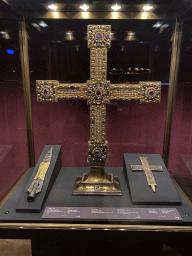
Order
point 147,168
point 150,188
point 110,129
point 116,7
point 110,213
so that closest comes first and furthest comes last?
point 110,213, point 150,188, point 116,7, point 147,168, point 110,129

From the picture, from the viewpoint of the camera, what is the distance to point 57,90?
77.1 inches

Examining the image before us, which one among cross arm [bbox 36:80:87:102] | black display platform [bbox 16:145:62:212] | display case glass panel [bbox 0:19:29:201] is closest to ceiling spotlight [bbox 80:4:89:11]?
display case glass panel [bbox 0:19:29:201]

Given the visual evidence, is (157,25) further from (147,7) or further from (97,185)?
(97,185)

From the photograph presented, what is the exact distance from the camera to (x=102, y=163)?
2.04 metres

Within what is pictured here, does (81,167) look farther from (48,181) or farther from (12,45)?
(12,45)

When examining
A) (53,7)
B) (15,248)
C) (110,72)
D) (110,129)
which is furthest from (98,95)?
(15,248)

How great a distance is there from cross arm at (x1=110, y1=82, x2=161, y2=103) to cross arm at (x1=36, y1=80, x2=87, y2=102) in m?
0.31

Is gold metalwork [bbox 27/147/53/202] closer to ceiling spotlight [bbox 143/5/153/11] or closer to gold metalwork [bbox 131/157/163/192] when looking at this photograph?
gold metalwork [bbox 131/157/163/192]

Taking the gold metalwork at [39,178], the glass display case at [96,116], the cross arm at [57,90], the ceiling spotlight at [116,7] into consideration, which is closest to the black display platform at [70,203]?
the glass display case at [96,116]

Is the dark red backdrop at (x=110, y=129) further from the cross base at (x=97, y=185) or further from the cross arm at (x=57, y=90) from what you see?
the cross base at (x=97, y=185)

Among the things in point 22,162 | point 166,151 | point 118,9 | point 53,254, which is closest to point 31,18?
point 118,9

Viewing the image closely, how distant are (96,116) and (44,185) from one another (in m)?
0.84

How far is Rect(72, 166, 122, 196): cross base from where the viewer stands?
195cm

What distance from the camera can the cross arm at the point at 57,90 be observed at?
1.94 metres
